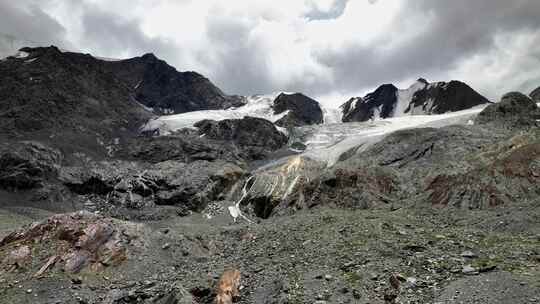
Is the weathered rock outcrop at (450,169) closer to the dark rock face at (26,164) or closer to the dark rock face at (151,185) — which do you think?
the dark rock face at (151,185)

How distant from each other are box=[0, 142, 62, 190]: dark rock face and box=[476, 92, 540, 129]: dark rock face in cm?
9726

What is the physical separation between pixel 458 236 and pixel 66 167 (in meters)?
113

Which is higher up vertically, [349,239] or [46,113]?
[46,113]

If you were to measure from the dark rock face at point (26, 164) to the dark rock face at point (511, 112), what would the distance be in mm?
97259

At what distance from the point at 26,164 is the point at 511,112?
108 meters

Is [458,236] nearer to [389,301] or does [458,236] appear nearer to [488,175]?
[389,301]

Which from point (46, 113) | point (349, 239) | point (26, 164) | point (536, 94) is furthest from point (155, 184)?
point (536, 94)

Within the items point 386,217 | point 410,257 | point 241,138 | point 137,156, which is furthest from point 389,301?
point 241,138

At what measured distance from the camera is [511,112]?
8219cm

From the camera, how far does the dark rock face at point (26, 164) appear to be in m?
114

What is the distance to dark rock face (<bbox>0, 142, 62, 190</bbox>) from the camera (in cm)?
11425

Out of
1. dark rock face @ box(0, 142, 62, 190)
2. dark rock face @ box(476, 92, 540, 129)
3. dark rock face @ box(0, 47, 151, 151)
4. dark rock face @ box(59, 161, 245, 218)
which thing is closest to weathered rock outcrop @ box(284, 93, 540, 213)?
dark rock face @ box(476, 92, 540, 129)

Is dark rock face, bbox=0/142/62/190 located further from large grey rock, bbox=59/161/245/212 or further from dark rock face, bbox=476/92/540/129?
dark rock face, bbox=476/92/540/129

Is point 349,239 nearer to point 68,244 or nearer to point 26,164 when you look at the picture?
point 68,244
